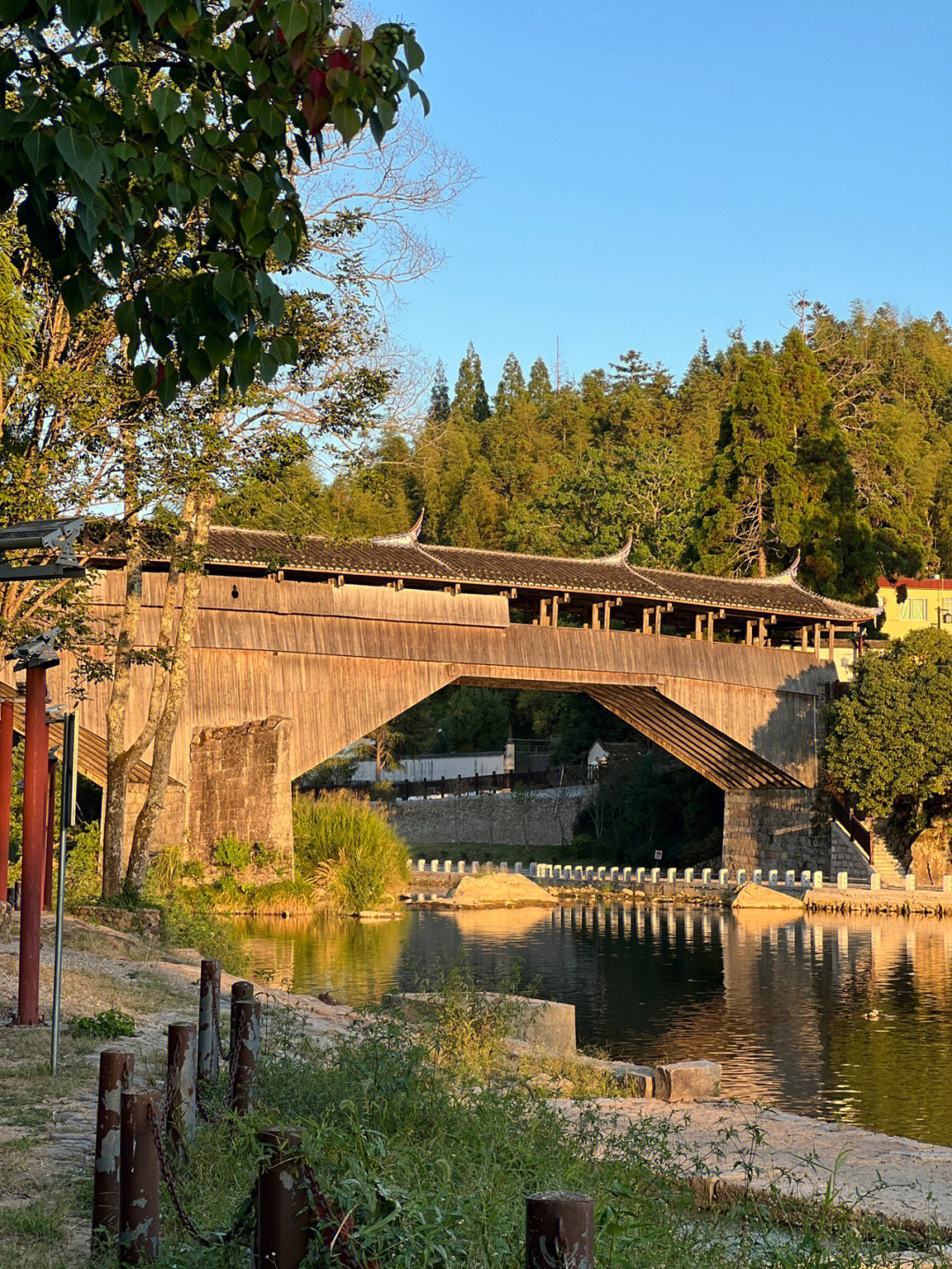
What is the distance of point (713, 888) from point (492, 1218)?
2614 centimetres

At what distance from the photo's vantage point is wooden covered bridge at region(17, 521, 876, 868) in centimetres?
2356

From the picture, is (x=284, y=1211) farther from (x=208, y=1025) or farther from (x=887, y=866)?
(x=887, y=866)

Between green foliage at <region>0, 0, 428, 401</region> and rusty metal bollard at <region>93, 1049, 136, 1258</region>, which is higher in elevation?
green foliage at <region>0, 0, 428, 401</region>

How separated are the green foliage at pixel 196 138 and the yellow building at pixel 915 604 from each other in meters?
39.9

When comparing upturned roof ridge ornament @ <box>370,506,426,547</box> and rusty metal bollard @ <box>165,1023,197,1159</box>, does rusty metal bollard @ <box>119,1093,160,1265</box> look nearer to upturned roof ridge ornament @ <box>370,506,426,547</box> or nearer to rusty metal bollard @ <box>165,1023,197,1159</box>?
rusty metal bollard @ <box>165,1023,197,1159</box>

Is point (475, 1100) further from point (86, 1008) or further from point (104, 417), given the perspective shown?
point (104, 417)

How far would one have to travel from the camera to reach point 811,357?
1501 inches

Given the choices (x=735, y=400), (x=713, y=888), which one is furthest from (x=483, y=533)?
(x=713, y=888)

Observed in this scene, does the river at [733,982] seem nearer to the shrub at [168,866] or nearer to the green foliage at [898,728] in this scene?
the shrub at [168,866]

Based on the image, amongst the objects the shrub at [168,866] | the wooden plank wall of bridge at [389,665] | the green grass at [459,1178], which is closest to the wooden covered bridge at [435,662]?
the wooden plank wall of bridge at [389,665]

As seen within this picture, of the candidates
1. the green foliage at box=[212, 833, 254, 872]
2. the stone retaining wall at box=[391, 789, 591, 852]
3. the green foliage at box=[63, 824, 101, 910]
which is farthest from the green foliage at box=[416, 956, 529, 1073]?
the stone retaining wall at box=[391, 789, 591, 852]

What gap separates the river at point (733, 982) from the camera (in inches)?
420

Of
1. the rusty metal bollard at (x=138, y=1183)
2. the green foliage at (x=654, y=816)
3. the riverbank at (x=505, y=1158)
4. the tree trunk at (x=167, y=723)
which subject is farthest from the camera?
the green foliage at (x=654, y=816)

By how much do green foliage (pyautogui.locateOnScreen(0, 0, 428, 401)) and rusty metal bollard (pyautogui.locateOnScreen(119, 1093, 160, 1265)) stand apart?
6.58 feet
